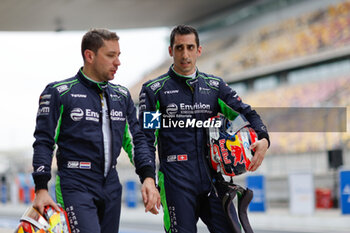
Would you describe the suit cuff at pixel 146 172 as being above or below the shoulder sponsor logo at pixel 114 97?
below

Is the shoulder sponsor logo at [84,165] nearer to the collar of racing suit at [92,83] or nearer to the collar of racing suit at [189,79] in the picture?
the collar of racing suit at [92,83]

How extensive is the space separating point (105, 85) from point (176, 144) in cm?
66

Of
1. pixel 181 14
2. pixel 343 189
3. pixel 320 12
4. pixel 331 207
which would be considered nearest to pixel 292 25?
pixel 320 12

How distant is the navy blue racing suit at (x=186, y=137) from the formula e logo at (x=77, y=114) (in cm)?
50

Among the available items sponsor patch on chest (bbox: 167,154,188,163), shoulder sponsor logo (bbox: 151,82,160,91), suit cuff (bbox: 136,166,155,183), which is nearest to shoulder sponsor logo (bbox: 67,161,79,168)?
suit cuff (bbox: 136,166,155,183)

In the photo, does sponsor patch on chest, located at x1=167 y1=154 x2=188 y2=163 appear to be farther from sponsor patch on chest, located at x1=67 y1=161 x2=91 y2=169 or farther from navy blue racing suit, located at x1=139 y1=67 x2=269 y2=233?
sponsor patch on chest, located at x1=67 y1=161 x2=91 y2=169

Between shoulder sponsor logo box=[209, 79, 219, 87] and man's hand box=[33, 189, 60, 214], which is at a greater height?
shoulder sponsor logo box=[209, 79, 219, 87]

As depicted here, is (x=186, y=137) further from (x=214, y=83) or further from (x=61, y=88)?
(x=61, y=88)

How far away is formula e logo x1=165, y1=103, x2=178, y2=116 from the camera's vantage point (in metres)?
3.88

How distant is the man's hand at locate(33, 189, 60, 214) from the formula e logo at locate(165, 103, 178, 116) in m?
1.12

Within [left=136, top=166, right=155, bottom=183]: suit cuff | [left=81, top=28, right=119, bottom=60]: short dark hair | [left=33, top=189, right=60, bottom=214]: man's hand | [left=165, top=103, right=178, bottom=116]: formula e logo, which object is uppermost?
[left=81, top=28, right=119, bottom=60]: short dark hair

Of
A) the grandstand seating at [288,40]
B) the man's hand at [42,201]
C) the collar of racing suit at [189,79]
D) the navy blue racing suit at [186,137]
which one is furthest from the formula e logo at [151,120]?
the grandstand seating at [288,40]

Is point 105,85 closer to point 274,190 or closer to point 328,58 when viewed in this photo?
point 274,190

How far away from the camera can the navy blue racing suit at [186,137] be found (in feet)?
12.2
